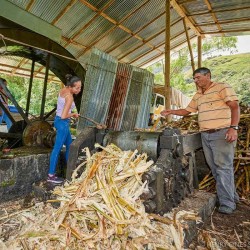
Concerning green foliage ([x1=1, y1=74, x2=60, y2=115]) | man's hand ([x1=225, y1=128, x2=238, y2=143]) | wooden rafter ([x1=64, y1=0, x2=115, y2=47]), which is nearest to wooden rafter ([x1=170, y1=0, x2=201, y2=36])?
wooden rafter ([x1=64, y1=0, x2=115, y2=47])

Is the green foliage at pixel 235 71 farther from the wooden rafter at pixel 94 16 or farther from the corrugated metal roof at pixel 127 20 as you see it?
the wooden rafter at pixel 94 16

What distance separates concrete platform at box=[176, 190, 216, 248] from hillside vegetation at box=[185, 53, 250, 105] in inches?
1082

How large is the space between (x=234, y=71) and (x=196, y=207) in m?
38.6

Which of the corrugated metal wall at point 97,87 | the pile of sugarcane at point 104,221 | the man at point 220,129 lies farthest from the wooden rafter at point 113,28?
the pile of sugarcane at point 104,221

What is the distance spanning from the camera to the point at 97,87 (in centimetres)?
673

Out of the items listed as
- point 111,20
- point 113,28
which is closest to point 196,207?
point 111,20

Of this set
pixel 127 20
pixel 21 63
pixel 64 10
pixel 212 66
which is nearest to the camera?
pixel 64 10

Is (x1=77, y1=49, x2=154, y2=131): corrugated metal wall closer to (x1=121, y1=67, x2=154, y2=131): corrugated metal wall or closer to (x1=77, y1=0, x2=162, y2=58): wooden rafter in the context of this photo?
(x1=121, y1=67, x2=154, y2=131): corrugated metal wall

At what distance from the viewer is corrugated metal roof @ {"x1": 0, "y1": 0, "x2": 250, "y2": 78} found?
8375mm

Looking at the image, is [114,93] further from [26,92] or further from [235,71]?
[235,71]

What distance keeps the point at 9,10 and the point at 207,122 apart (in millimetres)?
5630

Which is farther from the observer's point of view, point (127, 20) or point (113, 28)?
point (113, 28)

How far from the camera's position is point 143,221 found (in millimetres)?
2166

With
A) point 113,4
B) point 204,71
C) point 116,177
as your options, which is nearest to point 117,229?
point 116,177
